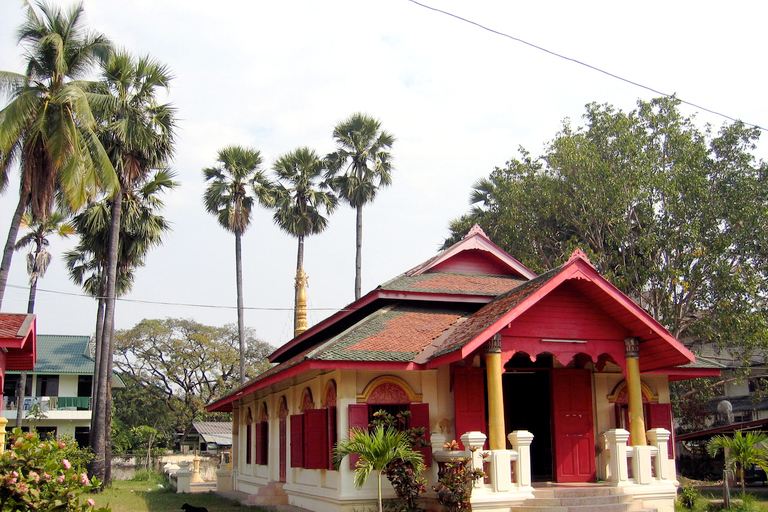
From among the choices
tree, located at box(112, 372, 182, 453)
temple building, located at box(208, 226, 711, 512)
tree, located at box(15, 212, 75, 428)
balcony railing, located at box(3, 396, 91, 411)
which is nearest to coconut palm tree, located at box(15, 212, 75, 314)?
tree, located at box(15, 212, 75, 428)

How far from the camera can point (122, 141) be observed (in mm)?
25203

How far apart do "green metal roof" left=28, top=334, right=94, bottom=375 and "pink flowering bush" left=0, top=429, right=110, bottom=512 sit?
124ft

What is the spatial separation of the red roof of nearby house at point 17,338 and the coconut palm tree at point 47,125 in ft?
6.56

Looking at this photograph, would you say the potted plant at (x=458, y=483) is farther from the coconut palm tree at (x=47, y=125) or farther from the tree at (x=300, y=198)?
the tree at (x=300, y=198)

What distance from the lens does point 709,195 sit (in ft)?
88.4

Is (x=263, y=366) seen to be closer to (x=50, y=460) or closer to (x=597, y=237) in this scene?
(x=597, y=237)

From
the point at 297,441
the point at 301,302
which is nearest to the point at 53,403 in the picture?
the point at 301,302

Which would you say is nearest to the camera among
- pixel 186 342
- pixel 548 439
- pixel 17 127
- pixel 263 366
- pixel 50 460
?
pixel 50 460

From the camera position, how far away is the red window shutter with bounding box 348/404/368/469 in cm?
1342

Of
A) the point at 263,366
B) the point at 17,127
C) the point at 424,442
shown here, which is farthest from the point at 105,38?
the point at 263,366

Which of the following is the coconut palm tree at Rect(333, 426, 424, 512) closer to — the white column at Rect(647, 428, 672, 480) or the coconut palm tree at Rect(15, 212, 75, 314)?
the white column at Rect(647, 428, 672, 480)

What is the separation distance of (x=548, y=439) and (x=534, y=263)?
14.6 m

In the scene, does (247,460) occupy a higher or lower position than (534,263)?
lower

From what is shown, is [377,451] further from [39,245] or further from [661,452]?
[39,245]
